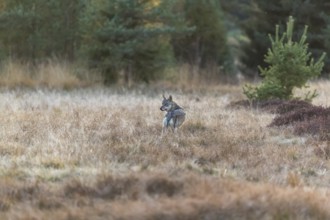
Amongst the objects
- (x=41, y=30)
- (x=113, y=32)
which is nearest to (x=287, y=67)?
(x=113, y=32)

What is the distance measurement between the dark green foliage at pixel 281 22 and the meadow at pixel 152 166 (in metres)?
11.8

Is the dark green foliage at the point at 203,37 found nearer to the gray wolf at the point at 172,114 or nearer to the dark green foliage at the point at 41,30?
the dark green foliage at the point at 41,30

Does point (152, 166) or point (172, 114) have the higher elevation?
point (172, 114)

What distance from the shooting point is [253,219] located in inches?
196

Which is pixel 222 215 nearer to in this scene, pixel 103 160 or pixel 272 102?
pixel 103 160

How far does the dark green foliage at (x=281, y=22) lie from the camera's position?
74.3 ft

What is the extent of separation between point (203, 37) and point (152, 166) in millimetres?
16425

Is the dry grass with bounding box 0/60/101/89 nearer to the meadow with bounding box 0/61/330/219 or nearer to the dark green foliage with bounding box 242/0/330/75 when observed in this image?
the meadow with bounding box 0/61/330/219

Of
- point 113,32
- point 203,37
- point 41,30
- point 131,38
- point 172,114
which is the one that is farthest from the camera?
point 203,37

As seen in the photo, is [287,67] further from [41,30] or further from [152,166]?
[41,30]

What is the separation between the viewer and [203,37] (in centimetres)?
2261

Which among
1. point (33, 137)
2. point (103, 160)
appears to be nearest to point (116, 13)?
point (33, 137)

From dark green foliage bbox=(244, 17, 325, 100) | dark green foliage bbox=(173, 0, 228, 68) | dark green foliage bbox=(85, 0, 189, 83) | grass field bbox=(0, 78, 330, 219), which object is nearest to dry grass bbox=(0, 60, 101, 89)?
dark green foliage bbox=(85, 0, 189, 83)

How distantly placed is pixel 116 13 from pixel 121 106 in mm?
5534
